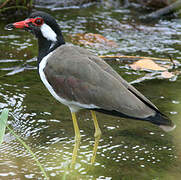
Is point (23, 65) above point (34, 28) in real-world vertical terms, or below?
below

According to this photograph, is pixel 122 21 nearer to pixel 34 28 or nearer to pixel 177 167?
pixel 34 28

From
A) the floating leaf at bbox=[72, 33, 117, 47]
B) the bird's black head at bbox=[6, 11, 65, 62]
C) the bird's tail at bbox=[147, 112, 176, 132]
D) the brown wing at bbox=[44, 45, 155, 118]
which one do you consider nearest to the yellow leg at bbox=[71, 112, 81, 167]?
the brown wing at bbox=[44, 45, 155, 118]

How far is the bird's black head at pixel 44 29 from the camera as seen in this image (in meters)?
3.63

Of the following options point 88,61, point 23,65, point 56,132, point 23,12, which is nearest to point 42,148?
point 56,132

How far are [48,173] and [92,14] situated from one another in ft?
13.5

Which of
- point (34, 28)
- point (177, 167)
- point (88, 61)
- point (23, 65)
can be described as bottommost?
point (177, 167)

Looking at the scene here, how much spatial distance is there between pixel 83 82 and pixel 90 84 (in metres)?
0.06

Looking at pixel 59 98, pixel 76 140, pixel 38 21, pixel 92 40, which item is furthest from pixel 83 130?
pixel 92 40

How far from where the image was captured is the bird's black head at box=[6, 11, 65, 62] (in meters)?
3.63

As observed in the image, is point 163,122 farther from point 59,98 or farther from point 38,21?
point 38,21

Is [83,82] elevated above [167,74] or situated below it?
above

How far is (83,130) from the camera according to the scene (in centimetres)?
399

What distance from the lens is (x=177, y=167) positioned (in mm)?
3428

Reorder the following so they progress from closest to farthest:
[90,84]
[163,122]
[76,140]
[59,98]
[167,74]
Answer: [163,122] → [90,84] → [59,98] → [76,140] → [167,74]
